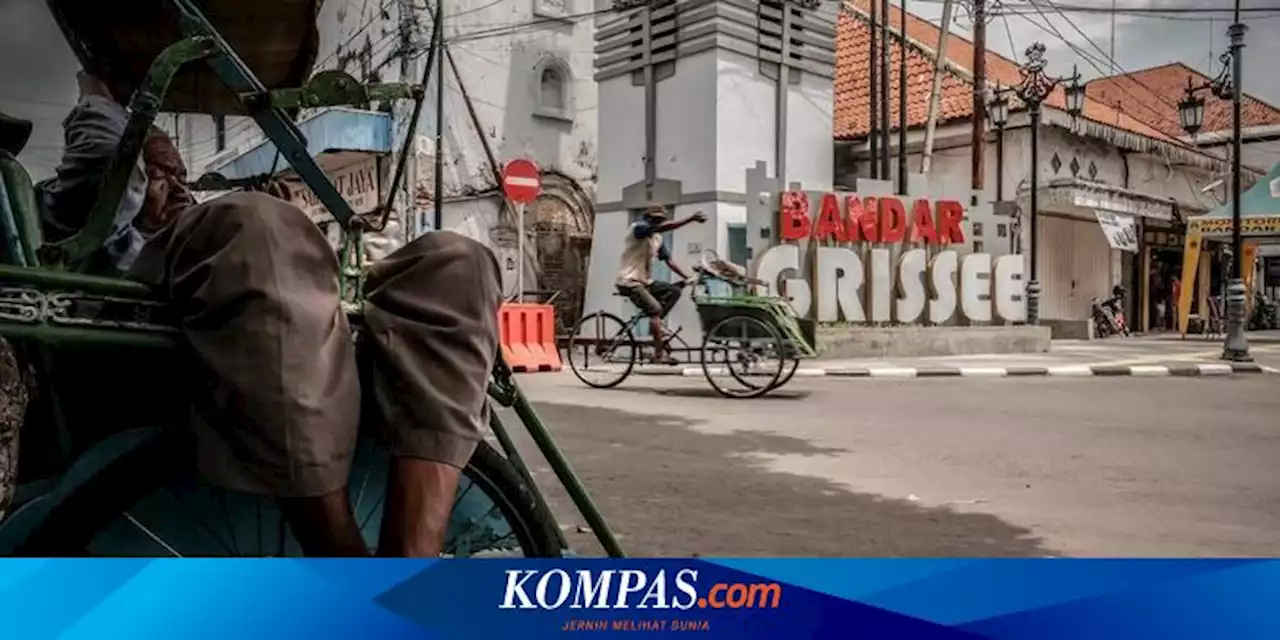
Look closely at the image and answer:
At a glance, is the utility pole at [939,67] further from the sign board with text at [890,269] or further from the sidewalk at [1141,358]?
the sign board with text at [890,269]

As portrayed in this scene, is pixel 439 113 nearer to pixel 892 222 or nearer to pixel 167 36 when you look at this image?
pixel 167 36

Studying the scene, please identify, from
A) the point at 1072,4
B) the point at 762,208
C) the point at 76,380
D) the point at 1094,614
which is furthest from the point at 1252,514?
the point at 762,208

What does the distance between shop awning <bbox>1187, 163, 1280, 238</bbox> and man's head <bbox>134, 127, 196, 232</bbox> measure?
5.76 ft

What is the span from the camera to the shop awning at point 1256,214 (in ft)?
5.76

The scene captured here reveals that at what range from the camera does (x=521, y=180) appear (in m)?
1.72

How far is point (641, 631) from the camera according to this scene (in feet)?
4.38

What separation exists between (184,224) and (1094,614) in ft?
4.11

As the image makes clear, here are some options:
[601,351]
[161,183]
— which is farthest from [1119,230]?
[601,351]

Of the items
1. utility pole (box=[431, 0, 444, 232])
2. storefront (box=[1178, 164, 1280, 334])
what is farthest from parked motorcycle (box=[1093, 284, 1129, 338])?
utility pole (box=[431, 0, 444, 232])

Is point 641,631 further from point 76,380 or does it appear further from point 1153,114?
point 1153,114

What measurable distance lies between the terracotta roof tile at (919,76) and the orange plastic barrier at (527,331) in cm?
92

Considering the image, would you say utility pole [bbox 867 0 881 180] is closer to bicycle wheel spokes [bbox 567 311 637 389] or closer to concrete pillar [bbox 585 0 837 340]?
concrete pillar [bbox 585 0 837 340]

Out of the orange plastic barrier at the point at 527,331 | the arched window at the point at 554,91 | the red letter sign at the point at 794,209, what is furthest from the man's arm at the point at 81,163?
the red letter sign at the point at 794,209

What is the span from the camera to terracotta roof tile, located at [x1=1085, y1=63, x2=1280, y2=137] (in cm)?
172
